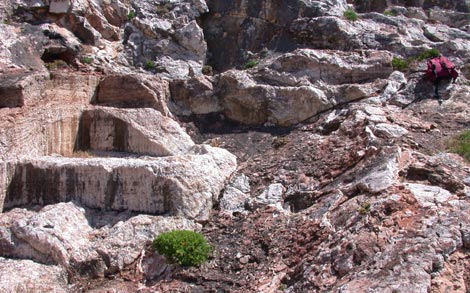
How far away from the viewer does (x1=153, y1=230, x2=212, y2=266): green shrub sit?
29.8ft

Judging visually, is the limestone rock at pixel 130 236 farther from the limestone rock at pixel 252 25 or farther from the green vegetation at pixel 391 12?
the green vegetation at pixel 391 12

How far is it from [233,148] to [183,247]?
15.1 feet

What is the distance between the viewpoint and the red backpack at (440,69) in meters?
12.9

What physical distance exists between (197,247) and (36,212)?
3.71 metres

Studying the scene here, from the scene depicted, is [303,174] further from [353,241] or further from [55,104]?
[55,104]

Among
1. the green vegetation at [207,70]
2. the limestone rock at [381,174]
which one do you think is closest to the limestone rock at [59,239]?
the limestone rock at [381,174]

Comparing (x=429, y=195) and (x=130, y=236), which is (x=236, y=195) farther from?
(x=429, y=195)

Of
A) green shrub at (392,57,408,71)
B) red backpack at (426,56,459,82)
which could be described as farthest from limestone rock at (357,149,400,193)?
green shrub at (392,57,408,71)

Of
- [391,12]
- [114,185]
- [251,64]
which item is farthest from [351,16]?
[114,185]

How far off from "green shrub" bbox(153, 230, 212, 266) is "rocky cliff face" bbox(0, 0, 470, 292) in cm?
18

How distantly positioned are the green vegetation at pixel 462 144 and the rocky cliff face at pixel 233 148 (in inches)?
9.7

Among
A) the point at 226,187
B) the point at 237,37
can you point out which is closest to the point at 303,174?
the point at 226,187

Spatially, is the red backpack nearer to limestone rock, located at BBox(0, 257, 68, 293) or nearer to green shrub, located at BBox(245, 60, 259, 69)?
green shrub, located at BBox(245, 60, 259, 69)

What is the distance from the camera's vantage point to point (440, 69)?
12938mm
